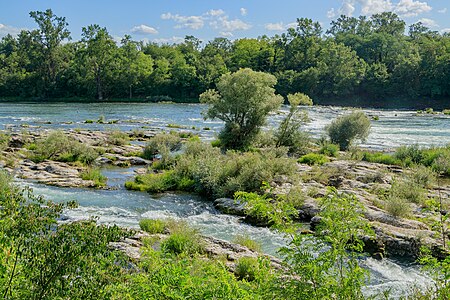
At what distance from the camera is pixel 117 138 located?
3266cm

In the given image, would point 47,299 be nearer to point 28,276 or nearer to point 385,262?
point 28,276

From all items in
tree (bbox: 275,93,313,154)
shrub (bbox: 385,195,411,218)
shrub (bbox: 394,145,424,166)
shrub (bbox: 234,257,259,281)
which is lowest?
shrub (bbox: 234,257,259,281)

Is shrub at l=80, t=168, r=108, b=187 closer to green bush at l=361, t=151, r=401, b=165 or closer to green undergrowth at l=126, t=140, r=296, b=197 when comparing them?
green undergrowth at l=126, t=140, r=296, b=197

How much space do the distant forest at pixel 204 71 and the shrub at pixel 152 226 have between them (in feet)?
240

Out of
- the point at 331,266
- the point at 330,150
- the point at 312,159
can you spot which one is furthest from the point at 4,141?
the point at 331,266

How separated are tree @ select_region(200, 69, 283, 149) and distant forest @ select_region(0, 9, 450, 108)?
2290 inches

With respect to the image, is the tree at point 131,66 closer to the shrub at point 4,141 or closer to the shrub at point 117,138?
the shrub at point 117,138

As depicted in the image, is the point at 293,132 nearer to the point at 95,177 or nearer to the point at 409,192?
the point at 409,192

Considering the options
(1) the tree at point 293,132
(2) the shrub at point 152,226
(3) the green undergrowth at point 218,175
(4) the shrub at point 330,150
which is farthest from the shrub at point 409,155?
(2) the shrub at point 152,226

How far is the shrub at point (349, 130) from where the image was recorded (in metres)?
30.7

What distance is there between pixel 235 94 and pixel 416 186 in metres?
13.7

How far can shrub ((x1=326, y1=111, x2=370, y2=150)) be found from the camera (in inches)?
1209

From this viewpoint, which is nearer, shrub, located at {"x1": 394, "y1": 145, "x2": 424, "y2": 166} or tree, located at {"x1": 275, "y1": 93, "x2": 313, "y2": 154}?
shrub, located at {"x1": 394, "y1": 145, "x2": 424, "y2": 166}

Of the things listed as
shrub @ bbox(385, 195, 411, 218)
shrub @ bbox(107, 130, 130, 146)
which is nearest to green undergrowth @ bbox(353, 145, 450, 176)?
shrub @ bbox(385, 195, 411, 218)
